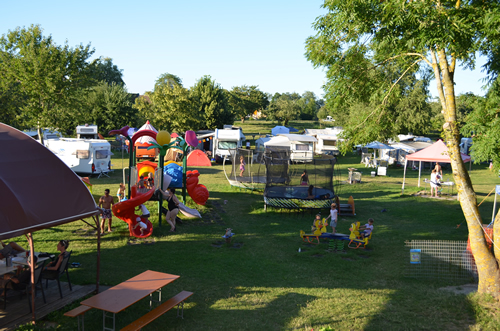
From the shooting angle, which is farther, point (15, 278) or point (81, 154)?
point (81, 154)

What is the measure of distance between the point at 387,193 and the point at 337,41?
1360 centimetres

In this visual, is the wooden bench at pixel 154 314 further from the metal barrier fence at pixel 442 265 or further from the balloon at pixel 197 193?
the balloon at pixel 197 193

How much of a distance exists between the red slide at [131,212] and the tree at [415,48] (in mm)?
6416

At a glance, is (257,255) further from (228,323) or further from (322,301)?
(228,323)

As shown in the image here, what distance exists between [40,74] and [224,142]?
14746mm

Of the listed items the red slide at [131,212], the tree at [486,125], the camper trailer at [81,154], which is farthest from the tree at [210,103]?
the tree at [486,125]

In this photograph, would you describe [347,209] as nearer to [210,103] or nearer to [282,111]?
A: [210,103]

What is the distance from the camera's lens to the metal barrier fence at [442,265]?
9273 millimetres

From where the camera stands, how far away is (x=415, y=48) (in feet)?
28.2

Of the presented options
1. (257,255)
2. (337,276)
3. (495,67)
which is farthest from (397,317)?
(495,67)

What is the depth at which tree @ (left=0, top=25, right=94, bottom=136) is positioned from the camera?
2405cm

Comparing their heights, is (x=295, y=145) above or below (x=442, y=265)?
above

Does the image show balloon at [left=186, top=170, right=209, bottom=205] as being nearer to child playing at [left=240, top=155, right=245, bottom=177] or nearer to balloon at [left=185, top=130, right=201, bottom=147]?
balloon at [left=185, top=130, right=201, bottom=147]

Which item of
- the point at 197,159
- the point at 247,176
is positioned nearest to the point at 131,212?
the point at 247,176
